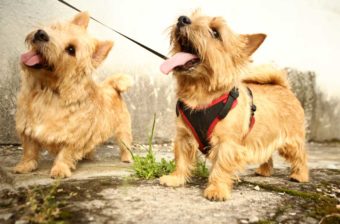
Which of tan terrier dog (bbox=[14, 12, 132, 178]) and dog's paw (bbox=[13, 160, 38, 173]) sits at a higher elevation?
tan terrier dog (bbox=[14, 12, 132, 178])

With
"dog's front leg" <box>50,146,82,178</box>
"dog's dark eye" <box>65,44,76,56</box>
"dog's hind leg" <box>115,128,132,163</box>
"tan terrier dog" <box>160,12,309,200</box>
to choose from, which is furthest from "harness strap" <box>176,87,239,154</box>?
"dog's hind leg" <box>115,128,132,163</box>

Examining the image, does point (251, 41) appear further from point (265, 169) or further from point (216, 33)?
point (265, 169)

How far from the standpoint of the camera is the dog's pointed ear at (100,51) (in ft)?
12.6

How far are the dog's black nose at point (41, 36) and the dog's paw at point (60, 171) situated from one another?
103 centimetres

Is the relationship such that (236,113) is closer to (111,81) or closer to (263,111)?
(263,111)

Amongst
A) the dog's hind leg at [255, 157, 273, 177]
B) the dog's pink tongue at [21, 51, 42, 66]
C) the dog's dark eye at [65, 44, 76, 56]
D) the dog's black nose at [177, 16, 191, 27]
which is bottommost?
the dog's hind leg at [255, 157, 273, 177]

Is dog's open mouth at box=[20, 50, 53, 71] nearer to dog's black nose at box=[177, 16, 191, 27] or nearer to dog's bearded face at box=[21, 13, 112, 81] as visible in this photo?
dog's bearded face at box=[21, 13, 112, 81]

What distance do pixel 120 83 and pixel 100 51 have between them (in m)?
0.68

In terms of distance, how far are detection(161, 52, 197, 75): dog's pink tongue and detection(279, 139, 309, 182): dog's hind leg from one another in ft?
4.69

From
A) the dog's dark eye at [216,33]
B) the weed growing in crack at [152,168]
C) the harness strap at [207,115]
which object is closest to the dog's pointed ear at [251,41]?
the dog's dark eye at [216,33]

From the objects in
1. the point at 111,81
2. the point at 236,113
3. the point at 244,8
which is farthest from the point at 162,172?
the point at 244,8

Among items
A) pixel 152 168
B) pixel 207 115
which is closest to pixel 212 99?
pixel 207 115

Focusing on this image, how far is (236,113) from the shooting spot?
3.32m

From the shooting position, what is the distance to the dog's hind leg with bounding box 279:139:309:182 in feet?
13.3
